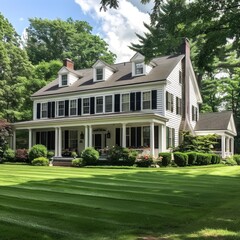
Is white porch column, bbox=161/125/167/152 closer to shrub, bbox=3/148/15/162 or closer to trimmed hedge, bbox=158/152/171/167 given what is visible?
trimmed hedge, bbox=158/152/171/167

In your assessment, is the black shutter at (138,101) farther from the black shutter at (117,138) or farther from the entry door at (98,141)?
the entry door at (98,141)

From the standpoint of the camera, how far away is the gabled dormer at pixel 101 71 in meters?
31.4

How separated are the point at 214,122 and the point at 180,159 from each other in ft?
34.2

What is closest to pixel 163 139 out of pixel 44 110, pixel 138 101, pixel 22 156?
pixel 138 101

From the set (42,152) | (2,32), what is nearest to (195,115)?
(42,152)

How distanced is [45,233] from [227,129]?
27.9 m

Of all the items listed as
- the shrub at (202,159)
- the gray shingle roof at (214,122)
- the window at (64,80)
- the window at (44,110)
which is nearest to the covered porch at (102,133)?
the window at (44,110)

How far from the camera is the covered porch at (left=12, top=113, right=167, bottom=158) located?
25.3 m

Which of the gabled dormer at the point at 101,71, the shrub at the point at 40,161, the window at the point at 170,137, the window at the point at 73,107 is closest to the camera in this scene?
the shrub at the point at 40,161

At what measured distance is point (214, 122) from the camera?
1288 inches

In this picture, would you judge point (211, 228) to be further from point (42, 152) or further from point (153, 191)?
point (42, 152)

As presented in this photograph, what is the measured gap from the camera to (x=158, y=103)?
88.8ft

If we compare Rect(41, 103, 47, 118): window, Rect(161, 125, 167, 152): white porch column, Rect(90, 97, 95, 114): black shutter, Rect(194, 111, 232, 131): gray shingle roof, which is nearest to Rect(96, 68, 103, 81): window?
Rect(90, 97, 95, 114): black shutter

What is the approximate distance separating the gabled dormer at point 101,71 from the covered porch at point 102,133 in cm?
467
